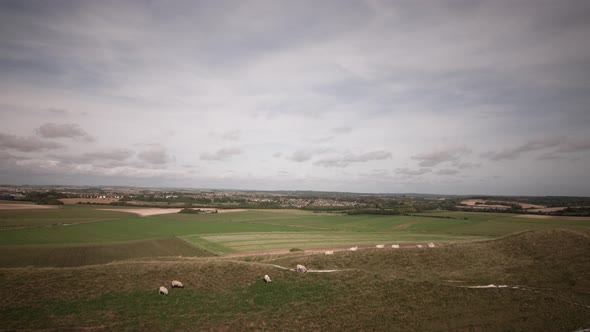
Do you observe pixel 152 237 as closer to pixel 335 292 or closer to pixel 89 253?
pixel 89 253

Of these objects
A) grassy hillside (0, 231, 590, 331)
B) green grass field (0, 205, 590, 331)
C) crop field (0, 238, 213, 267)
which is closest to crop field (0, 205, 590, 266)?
crop field (0, 238, 213, 267)

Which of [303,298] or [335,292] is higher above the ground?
[335,292]

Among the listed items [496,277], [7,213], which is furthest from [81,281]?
[7,213]

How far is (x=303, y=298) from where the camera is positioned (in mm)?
21422

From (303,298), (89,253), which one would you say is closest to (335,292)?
(303,298)

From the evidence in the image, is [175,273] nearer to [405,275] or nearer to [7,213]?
[405,275]

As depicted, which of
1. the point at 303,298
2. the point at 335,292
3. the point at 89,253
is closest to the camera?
the point at 303,298

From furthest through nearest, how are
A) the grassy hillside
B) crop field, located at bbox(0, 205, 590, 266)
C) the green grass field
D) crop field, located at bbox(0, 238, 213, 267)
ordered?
crop field, located at bbox(0, 205, 590, 266)
crop field, located at bbox(0, 238, 213, 267)
the green grass field
the grassy hillside

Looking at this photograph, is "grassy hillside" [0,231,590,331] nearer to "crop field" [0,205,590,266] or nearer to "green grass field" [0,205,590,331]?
"green grass field" [0,205,590,331]

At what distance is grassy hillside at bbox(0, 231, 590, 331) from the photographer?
1753cm

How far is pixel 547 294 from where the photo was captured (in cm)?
2194

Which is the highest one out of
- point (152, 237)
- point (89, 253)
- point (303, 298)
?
point (303, 298)

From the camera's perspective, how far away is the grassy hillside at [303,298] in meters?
17.5

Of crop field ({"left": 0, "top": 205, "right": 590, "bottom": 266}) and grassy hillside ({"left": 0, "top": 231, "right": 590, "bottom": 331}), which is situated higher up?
grassy hillside ({"left": 0, "top": 231, "right": 590, "bottom": 331})
